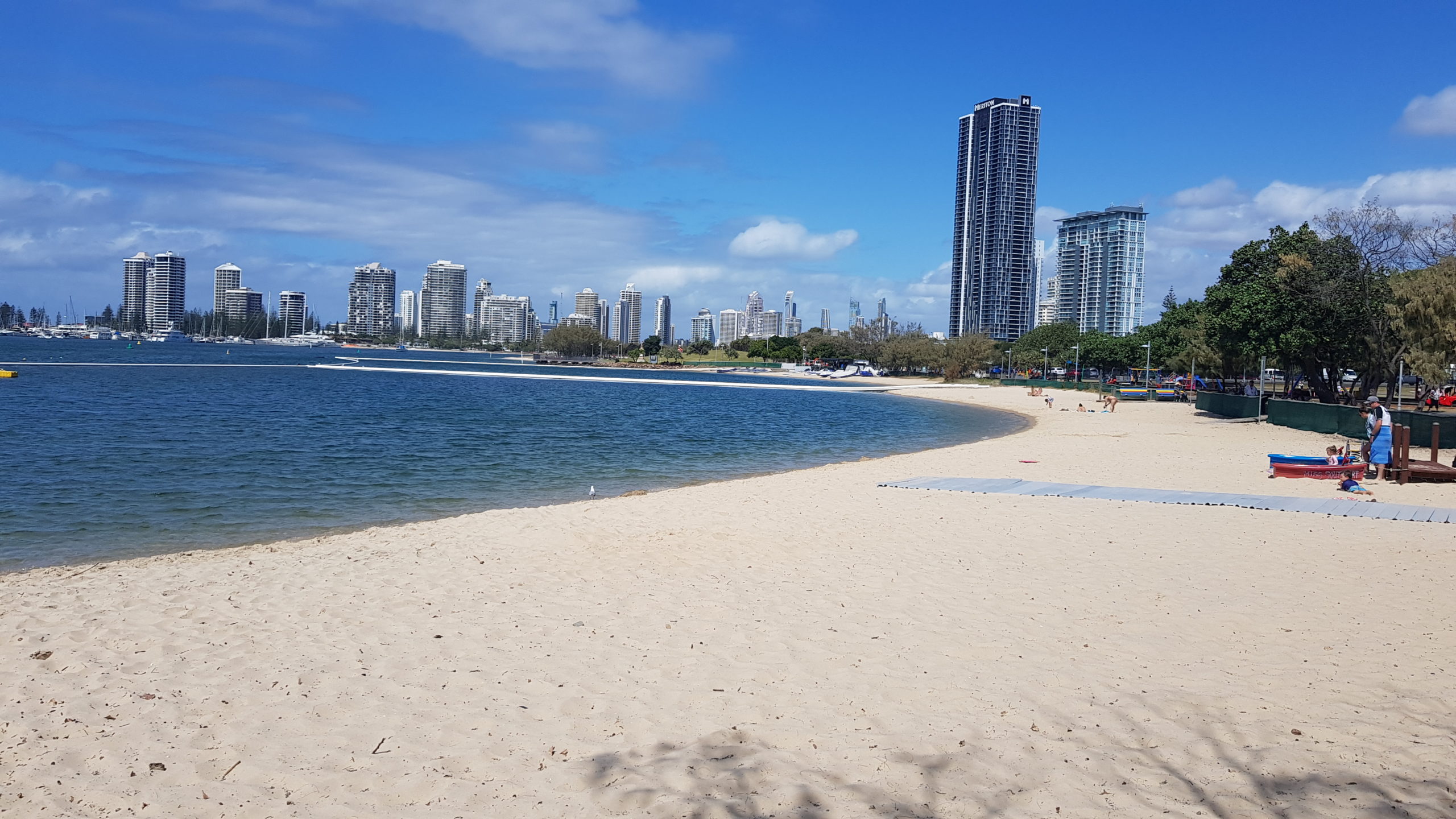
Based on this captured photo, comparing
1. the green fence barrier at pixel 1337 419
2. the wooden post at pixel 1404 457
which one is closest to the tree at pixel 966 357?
the green fence barrier at pixel 1337 419

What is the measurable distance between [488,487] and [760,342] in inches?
6702

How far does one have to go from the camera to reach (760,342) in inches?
7347

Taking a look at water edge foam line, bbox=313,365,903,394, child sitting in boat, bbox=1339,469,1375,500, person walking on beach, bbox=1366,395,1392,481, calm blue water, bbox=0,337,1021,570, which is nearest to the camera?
calm blue water, bbox=0,337,1021,570

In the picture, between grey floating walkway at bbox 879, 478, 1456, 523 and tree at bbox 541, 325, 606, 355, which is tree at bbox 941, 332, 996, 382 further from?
tree at bbox 541, 325, 606, 355

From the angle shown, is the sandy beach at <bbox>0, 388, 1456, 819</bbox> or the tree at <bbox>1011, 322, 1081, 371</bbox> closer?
the sandy beach at <bbox>0, 388, 1456, 819</bbox>

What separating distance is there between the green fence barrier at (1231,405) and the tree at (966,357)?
60.2 meters

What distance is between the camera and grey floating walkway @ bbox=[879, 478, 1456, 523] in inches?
→ 486

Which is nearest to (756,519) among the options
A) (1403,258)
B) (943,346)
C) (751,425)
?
(751,425)

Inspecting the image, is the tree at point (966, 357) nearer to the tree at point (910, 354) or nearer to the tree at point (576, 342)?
the tree at point (910, 354)

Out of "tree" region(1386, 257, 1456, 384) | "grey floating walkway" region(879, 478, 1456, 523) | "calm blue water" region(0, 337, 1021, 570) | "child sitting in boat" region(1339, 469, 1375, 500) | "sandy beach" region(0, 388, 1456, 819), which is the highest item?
"tree" region(1386, 257, 1456, 384)

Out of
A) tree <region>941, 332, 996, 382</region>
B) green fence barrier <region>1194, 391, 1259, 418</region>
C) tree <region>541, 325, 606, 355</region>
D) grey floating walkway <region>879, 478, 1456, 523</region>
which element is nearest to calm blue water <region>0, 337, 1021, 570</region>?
grey floating walkway <region>879, 478, 1456, 523</region>

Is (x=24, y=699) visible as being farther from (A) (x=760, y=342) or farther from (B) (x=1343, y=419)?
(A) (x=760, y=342)

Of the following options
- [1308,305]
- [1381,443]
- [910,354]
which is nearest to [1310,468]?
[1381,443]

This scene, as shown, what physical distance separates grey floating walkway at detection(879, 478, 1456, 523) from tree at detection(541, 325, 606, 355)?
17662cm
